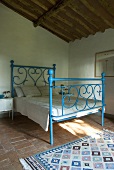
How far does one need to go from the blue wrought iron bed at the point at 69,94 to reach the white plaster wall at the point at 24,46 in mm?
208

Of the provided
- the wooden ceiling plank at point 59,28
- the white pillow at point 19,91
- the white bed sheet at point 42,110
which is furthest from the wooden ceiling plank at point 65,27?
the white bed sheet at point 42,110

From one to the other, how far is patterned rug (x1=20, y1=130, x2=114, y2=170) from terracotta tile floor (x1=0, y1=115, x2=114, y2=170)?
6.2 inches

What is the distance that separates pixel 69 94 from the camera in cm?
265

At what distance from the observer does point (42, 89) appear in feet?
14.4

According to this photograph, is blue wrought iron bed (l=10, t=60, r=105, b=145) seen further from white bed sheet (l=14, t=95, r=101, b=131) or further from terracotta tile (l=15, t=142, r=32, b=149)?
terracotta tile (l=15, t=142, r=32, b=149)

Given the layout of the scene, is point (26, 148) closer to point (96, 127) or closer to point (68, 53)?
point (96, 127)

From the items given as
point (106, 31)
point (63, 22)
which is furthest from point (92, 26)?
point (63, 22)

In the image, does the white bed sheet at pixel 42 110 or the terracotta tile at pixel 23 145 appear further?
the white bed sheet at pixel 42 110

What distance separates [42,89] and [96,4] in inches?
102

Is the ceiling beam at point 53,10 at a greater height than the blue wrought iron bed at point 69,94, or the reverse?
the ceiling beam at point 53,10

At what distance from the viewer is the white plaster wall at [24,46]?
4.01 m

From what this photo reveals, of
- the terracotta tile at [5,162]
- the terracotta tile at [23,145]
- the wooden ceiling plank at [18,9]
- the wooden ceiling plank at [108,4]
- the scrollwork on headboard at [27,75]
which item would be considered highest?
the wooden ceiling plank at [18,9]

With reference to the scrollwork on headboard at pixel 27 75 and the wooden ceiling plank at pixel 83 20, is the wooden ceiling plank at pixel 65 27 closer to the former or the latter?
the wooden ceiling plank at pixel 83 20

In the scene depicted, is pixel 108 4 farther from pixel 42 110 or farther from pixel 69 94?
pixel 42 110
